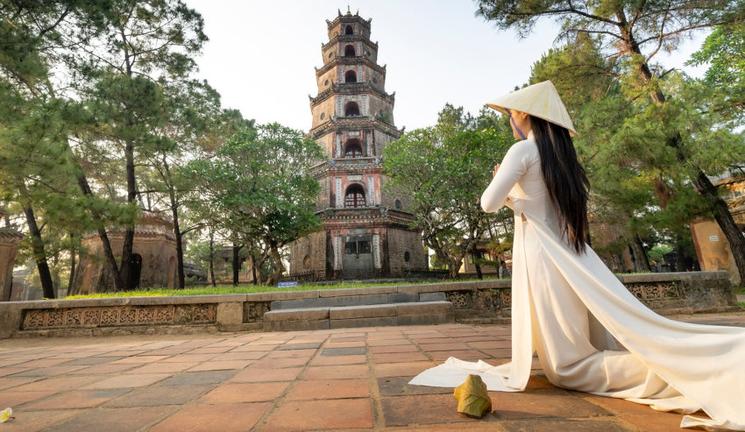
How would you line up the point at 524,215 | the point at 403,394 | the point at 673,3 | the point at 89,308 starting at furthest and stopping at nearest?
the point at 673,3
the point at 89,308
the point at 524,215
the point at 403,394

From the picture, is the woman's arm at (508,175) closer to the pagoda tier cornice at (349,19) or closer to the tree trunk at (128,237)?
the tree trunk at (128,237)

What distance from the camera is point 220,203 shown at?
1435 centimetres

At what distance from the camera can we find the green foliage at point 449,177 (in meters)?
13.6

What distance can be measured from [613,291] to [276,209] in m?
14.0

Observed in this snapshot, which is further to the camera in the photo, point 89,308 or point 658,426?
point 89,308

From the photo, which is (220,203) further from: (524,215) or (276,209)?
(524,215)

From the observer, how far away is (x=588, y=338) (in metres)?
1.75

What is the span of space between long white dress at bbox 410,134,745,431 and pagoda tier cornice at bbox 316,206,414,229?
674 inches

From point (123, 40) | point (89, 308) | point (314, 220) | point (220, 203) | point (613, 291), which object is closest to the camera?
point (613, 291)

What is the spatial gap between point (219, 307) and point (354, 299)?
243cm

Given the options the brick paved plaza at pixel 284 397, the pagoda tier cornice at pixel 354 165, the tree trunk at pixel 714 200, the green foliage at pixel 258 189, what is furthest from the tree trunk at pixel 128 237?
the tree trunk at pixel 714 200

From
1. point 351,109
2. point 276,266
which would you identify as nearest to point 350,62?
point 351,109

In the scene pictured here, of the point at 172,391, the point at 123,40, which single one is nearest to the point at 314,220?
the point at 123,40

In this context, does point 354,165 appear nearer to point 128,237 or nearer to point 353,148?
point 353,148
